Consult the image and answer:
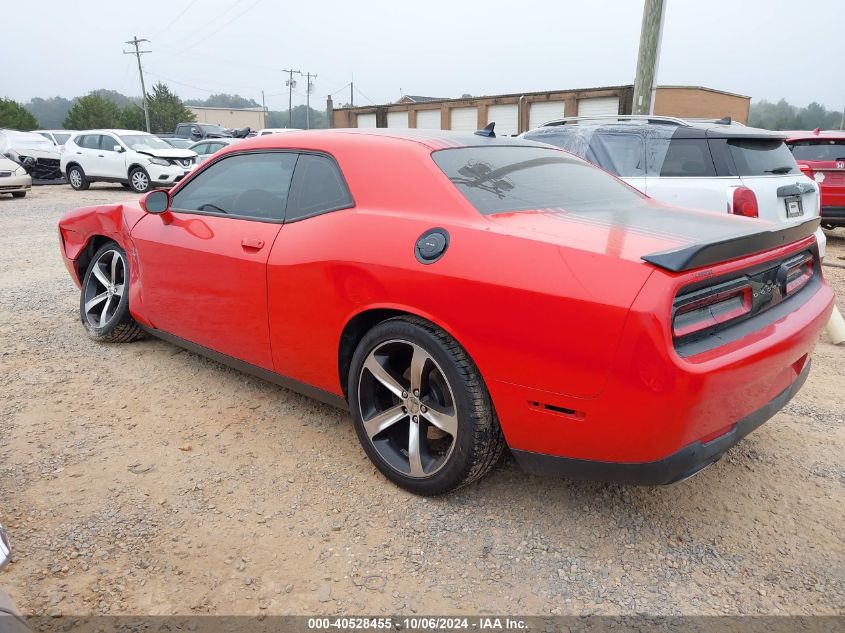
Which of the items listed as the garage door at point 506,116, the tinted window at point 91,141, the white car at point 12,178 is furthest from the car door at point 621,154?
the garage door at point 506,116

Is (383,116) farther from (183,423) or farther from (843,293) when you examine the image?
(183,423)

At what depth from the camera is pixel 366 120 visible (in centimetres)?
3969

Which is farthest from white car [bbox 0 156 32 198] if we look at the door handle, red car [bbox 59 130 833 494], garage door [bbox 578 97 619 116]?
garage door [bbox 578 97 619 116]

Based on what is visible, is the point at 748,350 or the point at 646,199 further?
the point at 646,199

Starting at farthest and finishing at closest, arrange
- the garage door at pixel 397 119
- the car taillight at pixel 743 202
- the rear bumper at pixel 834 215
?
→ the garage door at pixel 397 119 < the rear bumper at pixel 834 215 < the car taillight at pixel 743 202

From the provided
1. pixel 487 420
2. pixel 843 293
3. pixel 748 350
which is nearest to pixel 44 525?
pixel 487 420

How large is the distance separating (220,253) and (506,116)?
31.1m

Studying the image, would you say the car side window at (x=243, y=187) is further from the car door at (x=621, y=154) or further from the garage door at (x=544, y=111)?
the garage door at (x=544, y=111)

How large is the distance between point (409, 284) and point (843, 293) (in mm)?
5663

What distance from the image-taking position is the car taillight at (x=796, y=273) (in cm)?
250

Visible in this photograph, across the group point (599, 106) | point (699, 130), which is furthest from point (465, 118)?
point (699, 130)

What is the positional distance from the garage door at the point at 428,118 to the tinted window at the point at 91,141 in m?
20.9

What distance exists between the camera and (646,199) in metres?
3.35

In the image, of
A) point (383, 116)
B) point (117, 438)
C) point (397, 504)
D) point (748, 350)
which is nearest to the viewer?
point (748, 350)
